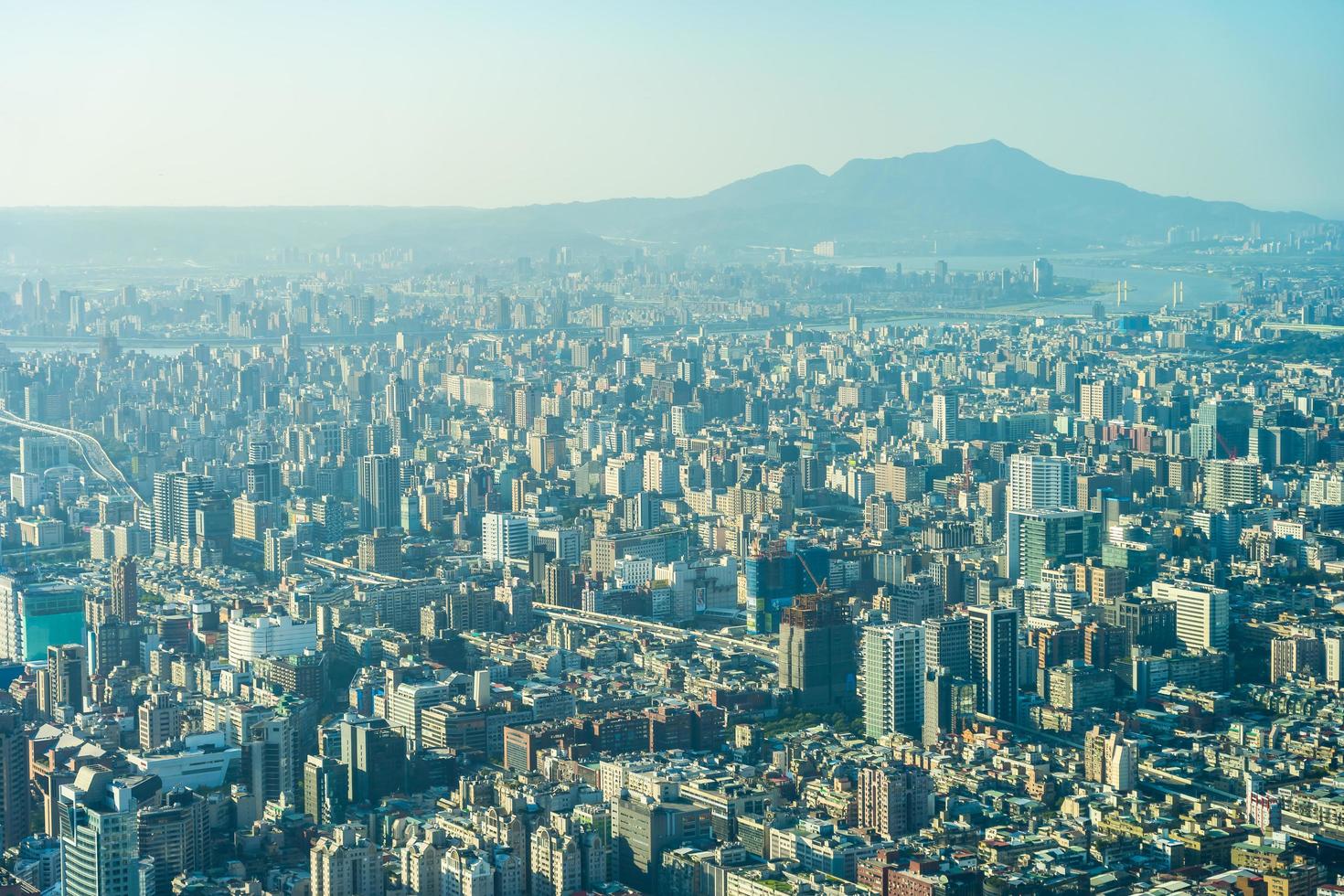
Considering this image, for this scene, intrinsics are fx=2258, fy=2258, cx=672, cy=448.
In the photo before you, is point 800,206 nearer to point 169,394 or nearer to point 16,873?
point 169,394

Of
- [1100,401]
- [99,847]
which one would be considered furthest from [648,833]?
[1100,401]

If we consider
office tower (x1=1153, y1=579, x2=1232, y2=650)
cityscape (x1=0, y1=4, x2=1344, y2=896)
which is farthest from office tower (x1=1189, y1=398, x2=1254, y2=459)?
office tower (x1=1153, y1=579, x2=1232, y2=650)

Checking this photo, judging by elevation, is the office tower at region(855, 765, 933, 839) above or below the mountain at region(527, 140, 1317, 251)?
below

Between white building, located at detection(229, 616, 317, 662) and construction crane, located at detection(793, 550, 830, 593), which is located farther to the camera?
construction crane, located at detection(793, 550, 830, 593)

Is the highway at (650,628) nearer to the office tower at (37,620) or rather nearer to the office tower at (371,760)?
the office tower at (37,620)

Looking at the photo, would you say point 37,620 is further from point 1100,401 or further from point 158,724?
point 1100,401

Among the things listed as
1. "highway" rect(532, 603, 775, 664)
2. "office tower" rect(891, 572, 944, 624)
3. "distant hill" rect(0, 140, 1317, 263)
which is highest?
"distant hill" rect(0, 140, 1317, 263)

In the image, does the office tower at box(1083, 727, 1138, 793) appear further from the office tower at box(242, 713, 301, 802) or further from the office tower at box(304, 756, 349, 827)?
the office tower at box(242, 713, 301, 802)

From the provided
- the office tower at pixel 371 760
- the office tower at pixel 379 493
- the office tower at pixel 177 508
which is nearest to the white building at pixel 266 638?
the office tower at pixel 371 760
